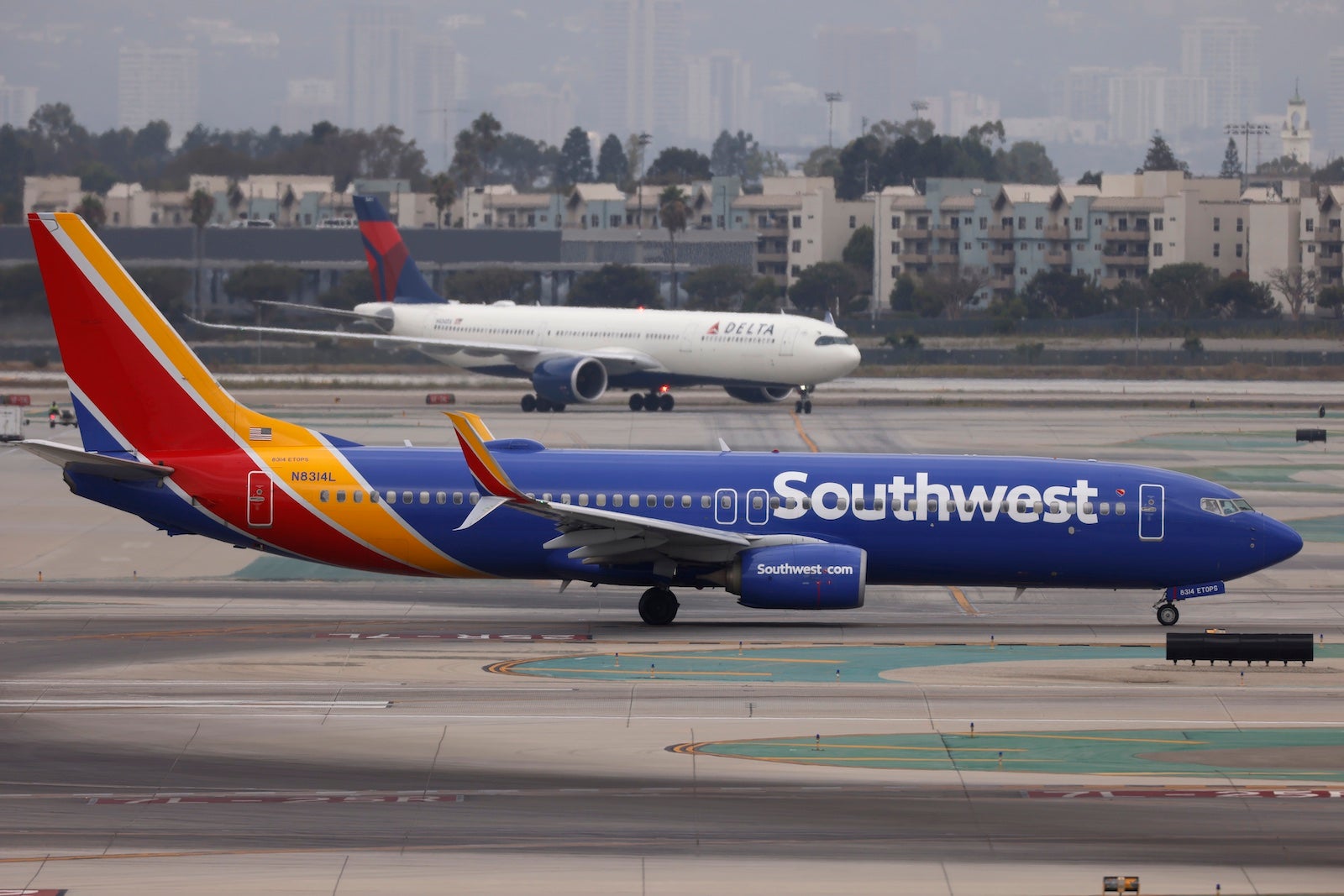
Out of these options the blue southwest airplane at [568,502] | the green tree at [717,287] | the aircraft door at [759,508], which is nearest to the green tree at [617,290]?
the green tree at [717,287]

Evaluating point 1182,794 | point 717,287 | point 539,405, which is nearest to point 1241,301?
point 717,287

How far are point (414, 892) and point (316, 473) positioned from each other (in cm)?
1596

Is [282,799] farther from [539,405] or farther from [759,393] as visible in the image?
[759,393]

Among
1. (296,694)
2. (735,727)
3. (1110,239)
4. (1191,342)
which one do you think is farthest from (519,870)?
(1110,239)

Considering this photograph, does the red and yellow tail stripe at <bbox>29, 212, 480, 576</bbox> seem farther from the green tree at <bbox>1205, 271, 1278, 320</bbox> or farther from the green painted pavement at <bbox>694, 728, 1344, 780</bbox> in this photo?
the green tree at <bbox>1205, 271, 1278, 320</bbox>

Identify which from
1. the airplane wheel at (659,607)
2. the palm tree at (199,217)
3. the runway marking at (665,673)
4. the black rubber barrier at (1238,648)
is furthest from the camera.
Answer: the palm tree at (199,217)

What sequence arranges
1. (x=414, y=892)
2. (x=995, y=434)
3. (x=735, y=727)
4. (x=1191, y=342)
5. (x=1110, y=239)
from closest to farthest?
(x=414, y=892), (x=735, y=727), (x=995, y=434), (x=1191, y=342), (x=1110, y=239)

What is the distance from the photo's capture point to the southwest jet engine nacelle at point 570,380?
74.4m

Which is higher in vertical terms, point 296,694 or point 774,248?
point 774,248

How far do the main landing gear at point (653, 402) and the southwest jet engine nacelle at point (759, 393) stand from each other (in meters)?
2.88

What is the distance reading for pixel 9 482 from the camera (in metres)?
51.0

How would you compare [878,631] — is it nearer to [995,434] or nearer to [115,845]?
[115,845]

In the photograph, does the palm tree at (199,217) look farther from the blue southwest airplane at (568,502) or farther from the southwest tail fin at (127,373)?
the blue southwest airplane at (568,502)

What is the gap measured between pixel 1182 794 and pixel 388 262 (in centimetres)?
6740
